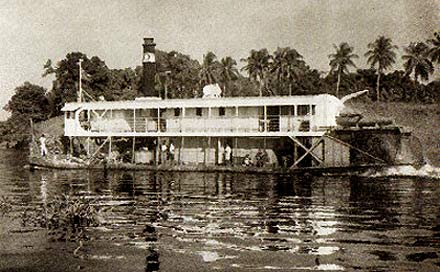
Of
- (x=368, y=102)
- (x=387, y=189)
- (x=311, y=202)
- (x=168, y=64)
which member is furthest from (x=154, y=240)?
(x=168, y=64)

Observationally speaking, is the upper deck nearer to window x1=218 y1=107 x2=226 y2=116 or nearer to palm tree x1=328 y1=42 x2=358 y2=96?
window x1=218 y1=107 x2=226 y2=116

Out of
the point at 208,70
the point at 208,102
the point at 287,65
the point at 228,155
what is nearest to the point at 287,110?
the point at 228,155

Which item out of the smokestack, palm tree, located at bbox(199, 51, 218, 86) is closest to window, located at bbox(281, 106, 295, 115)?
the smokestack

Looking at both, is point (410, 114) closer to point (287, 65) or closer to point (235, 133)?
point (287, 65)

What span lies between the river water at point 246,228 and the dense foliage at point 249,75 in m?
54.1

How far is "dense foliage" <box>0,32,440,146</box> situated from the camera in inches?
3447

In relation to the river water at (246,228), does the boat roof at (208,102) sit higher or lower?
higher

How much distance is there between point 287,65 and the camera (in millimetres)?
90375

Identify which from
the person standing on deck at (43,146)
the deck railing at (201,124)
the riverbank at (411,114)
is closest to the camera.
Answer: the deck railing at (201,124)

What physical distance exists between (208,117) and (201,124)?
0.77 metres

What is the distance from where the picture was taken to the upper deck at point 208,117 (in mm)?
42312

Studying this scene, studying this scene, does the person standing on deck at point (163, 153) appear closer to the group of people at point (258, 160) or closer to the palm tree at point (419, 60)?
the group of people at point (258, 160)

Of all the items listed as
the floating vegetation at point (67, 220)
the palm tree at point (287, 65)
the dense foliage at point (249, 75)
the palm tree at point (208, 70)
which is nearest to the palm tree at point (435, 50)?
the dense foliage at point (249, 75)

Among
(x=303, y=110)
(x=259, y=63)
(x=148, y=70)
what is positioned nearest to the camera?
(x=303, y=110)
